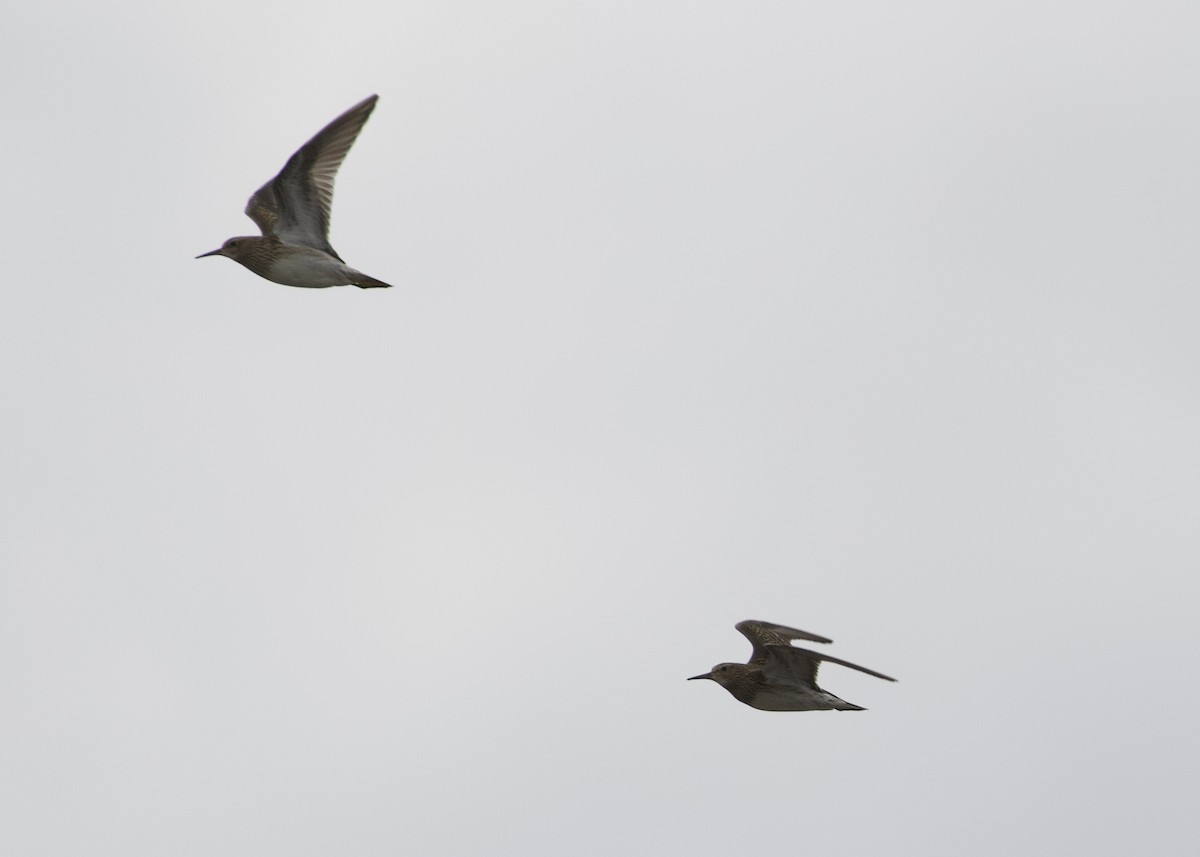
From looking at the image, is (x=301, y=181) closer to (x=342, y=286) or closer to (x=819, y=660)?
(x=342, y=286)

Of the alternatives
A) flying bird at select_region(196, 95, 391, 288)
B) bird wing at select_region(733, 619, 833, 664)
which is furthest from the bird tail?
bird wing at select_region(733, 619, 833, 664)

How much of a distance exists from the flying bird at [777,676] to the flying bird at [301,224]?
595cm

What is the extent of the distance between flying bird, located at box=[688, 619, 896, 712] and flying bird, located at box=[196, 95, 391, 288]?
5950 mm

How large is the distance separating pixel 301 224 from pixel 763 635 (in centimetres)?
702

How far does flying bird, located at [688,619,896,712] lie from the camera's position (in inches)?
900

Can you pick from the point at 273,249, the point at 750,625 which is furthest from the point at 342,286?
the point at 750,625

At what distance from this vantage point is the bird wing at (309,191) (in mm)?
23797

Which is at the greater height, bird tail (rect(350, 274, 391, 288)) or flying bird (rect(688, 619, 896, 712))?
bird tail (rect(350, 274, 391, 288))

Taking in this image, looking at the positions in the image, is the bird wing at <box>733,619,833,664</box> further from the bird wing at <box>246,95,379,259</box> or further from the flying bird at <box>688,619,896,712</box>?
the bird wing at <box>246,95,379,259</box>

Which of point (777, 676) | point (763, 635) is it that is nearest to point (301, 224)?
point (763, 635)

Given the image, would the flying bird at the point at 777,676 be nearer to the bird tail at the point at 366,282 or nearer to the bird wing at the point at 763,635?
the bird wing at the point at 763,635

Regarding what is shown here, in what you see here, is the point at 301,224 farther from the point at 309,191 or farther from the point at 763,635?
the point at 763,635

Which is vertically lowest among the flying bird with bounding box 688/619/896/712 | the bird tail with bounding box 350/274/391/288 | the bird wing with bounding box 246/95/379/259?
the flying bird with bounding box 688/619/896/712

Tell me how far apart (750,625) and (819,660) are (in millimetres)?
1567
